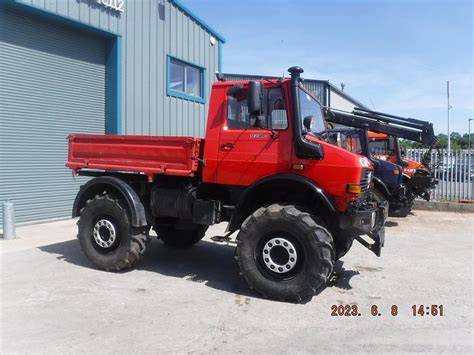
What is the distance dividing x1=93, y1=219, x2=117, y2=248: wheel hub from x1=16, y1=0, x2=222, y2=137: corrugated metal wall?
5.86 m

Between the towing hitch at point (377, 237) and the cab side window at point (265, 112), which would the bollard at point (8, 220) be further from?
the towing hitch at point (377, 237)

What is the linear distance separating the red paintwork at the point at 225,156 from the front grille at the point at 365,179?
0.35 meters

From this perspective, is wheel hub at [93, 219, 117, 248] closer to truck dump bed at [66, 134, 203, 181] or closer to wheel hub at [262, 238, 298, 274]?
truck dump bed at [66, 134, 203, 181]

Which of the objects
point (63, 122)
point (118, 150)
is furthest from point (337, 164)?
point (63, 122)

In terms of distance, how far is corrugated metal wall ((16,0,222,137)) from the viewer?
11.7 metres

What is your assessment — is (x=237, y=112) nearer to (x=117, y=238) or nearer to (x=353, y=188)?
(x=353, y=188)

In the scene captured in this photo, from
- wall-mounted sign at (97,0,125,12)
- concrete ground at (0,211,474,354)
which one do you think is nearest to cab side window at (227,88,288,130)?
concrete ground at (0,211,474,354)

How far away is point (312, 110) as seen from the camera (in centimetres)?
640

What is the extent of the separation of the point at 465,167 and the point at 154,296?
44.8 feet

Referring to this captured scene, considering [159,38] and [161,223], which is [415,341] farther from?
[159,38]

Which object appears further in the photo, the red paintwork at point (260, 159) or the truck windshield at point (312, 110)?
the truck windshield at point (312, 110)

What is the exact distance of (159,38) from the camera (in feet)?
43.5

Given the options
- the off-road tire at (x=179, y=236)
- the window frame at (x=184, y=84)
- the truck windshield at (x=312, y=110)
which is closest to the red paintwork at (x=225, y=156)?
the truck windshield at (x=312, y=110)

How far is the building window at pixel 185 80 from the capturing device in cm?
1401
